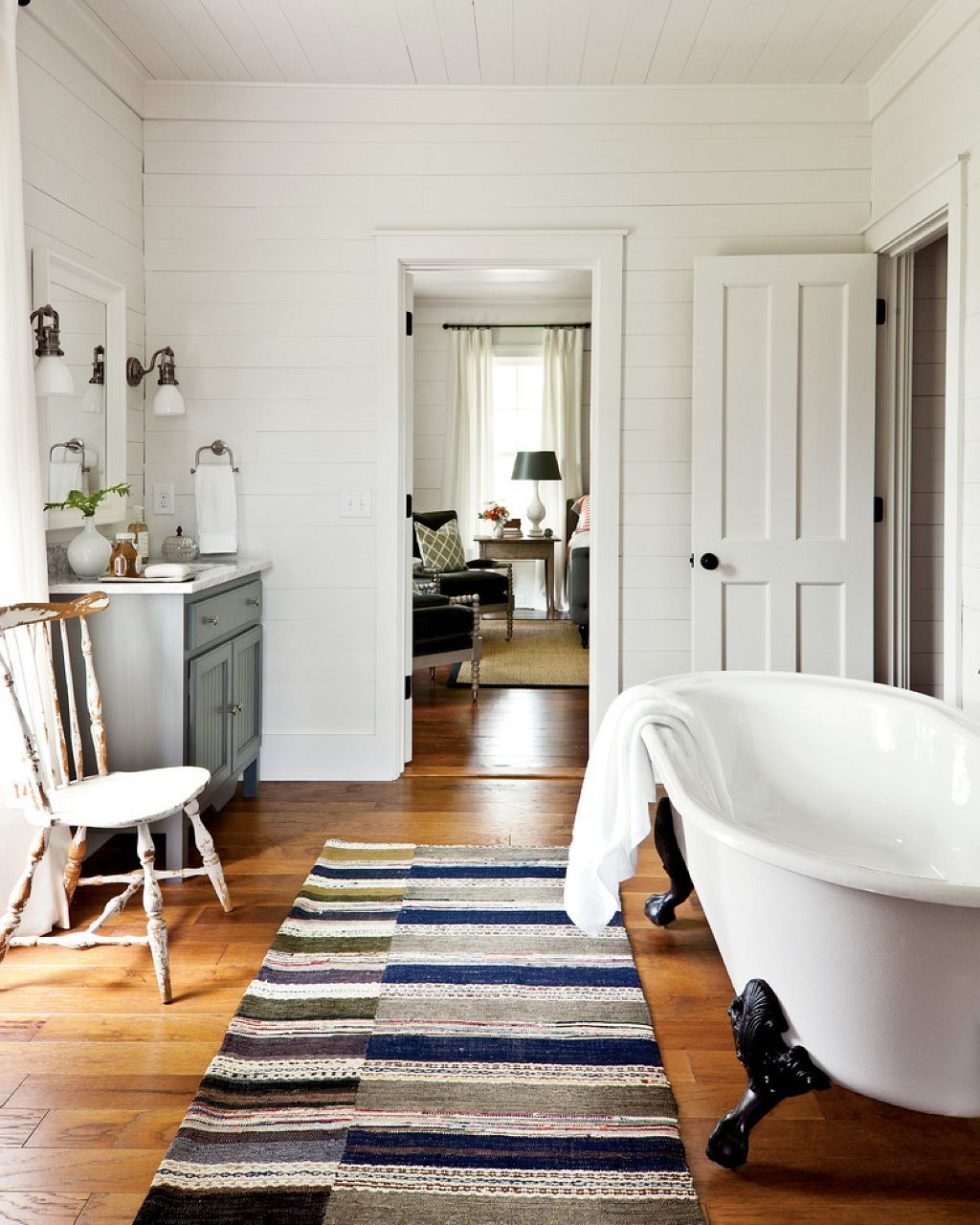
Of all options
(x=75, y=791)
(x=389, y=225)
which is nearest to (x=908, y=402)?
(x=389, y=225)

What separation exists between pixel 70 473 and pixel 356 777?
65.2 inches

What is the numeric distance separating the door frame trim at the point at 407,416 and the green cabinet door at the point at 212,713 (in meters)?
0.77

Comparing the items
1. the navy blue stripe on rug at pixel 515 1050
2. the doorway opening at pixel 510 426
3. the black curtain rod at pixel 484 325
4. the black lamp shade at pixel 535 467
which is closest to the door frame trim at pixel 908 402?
the navy blue stripe on rug at pixel 515 1050

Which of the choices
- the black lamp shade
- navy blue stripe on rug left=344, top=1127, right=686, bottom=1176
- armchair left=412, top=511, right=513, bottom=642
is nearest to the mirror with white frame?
navy blue stripe on rug left=344, top=1127, right=686, bottom=1176

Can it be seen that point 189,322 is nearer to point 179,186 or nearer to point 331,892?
point 179,186

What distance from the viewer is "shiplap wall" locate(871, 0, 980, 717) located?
10.6 feet

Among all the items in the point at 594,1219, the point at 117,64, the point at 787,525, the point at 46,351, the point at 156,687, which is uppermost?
the point at 117,64

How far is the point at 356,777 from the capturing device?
442 cm

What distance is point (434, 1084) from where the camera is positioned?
2.14m

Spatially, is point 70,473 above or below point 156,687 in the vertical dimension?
above

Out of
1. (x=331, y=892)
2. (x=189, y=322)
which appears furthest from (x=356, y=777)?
(x=189, y=322)

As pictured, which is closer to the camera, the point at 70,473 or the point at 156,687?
the point at 156,687

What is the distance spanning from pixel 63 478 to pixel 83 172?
1.07 m

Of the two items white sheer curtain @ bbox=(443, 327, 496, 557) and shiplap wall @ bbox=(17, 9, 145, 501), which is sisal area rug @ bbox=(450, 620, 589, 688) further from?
shiplap wall @ bbox=(17, 9, 145, 501)
